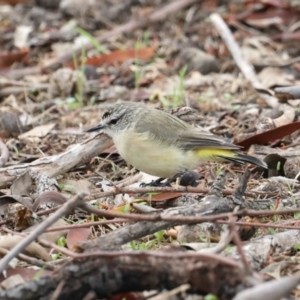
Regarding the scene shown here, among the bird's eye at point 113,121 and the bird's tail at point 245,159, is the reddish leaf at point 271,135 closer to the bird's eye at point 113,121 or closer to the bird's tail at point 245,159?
the bird's tail at point 245,159

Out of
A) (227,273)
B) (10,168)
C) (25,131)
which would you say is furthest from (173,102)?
(227,273)

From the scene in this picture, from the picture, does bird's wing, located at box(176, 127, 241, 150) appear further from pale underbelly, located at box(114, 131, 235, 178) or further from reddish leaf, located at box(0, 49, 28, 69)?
reddish leaf, located at box(0, 49, 28, 69)

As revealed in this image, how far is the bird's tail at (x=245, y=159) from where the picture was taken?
17.5 feet

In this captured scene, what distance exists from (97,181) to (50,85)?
109 inches

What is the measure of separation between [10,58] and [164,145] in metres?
4.20

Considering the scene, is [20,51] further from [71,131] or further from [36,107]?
[71,131]

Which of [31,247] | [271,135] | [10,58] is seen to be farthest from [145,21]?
[31,247]

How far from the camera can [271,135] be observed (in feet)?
19.9

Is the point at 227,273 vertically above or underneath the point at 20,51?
above

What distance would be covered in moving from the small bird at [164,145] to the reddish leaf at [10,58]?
3.70 m

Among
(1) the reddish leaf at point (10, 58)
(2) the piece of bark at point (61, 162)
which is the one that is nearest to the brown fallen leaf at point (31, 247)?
(2) the piece of bark at point (61, 162)

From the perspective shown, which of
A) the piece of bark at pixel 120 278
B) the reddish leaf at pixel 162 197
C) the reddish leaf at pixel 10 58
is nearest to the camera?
the piece of bark at pixel 120 278

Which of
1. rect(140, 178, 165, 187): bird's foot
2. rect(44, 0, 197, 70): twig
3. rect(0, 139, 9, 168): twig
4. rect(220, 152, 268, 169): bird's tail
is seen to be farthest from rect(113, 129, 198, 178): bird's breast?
rect(44, 0, 197, 70): twig

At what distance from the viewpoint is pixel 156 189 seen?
460 cm
